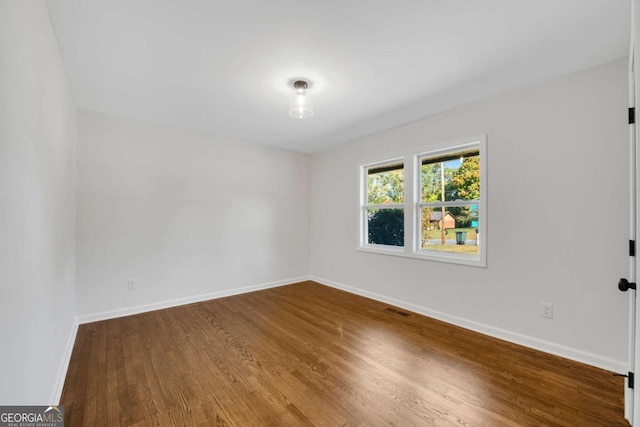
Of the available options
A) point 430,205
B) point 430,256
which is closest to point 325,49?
point 430,205

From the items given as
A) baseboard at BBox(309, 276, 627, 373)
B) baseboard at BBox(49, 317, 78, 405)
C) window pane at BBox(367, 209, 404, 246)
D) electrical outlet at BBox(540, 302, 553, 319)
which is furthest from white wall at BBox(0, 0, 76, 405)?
window pane at BBox(367, 209, 404, 246)

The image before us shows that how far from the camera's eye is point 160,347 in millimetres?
2584

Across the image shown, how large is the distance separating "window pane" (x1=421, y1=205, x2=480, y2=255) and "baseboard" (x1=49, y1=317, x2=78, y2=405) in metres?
3.71

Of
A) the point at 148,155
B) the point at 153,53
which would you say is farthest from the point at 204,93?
the point at 148,155

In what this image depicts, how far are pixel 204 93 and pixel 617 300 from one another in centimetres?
406

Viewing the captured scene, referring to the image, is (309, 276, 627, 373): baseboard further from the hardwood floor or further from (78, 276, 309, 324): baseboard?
(78, 276, 309, 324): baseboard

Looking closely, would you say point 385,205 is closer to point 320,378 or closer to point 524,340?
point 524,340

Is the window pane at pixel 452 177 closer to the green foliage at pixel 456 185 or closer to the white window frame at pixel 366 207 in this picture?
the green foliage at pixel 456 185

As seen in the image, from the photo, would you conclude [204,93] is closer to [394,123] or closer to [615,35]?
[394,123]

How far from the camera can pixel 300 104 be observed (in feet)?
9.15

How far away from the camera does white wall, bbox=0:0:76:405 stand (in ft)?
3.33

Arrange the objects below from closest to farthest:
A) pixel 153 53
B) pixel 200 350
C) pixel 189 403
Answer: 1. pixel 189 403
2. pixel 153 53
3. pixel 200 350

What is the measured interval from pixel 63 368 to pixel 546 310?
412 centimetres

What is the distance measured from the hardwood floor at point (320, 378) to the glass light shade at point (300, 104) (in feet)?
7.81
